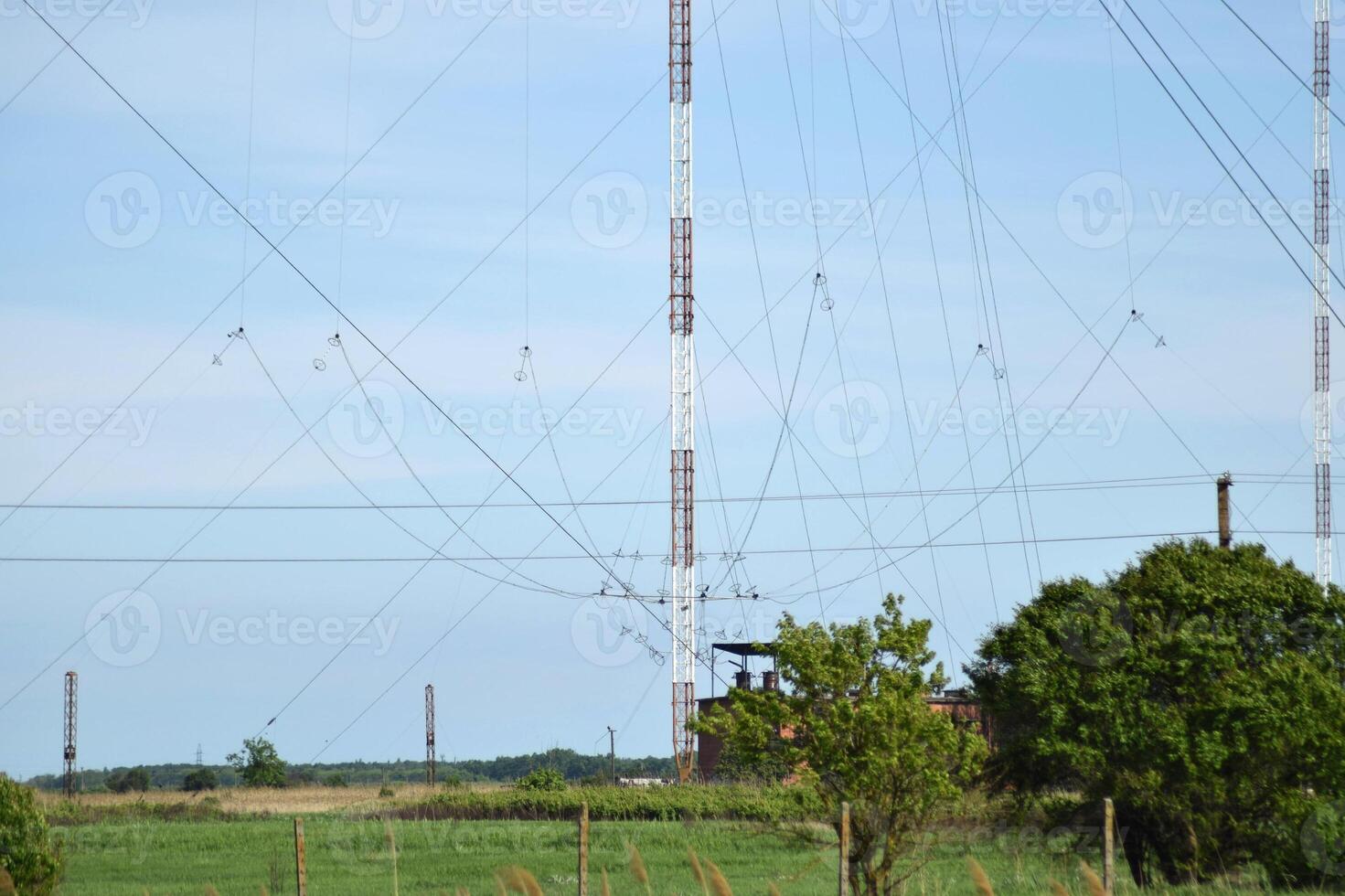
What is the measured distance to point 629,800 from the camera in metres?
44.2

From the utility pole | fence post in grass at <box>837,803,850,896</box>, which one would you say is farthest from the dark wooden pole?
fence post in grass at <box>837,803,850,896</box>

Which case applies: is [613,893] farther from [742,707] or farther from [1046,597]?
[1046,597]

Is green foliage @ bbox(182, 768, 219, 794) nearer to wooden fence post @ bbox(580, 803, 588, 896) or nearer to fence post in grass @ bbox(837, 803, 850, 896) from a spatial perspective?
wooden fence post @ bbox(580, 803, 588, 896)

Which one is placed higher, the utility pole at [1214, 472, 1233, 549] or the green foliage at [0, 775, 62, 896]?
the utility pole at [1214, 472, 1233, 549]

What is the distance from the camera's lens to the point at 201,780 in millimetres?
91125

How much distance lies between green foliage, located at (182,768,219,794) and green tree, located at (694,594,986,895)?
7093 centimetres

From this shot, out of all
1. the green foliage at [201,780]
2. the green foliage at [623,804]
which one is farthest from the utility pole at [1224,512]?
the green foliage at [201,780]

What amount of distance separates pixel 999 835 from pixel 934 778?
13.2 metres

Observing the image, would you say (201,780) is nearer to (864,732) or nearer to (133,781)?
(133,781)

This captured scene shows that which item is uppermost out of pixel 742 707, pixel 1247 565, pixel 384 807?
pixel 1247 565

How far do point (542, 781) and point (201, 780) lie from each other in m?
45.1

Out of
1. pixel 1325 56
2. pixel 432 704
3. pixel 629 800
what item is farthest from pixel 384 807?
pixel 1325 56

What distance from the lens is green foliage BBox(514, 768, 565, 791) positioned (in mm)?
53475

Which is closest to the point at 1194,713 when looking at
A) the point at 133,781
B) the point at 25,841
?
the point at 25,841
